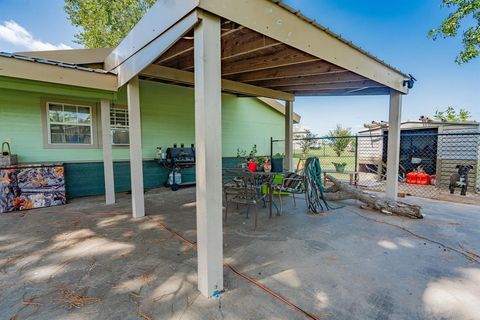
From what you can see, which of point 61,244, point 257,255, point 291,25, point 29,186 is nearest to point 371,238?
point 257,255

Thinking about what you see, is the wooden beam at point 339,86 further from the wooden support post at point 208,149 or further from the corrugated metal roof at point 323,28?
the wooden support post at point 208,149

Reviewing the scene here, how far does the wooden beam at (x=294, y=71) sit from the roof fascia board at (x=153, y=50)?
6.58 ft

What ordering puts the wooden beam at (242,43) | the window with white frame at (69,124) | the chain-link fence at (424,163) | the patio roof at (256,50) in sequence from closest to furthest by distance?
the patio roof at (256,50) → the wooden beam at (242,43) → the window with white frame at (69,124) → the chain-link fence at (424,163)

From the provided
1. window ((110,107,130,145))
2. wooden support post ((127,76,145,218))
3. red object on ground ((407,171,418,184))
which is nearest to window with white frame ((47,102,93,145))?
window ((110,107,130,145))

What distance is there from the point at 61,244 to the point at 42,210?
2.27 metres

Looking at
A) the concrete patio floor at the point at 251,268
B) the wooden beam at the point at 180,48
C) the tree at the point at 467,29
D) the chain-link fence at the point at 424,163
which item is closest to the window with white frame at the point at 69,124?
the concrete patio floor at the point at 251,268

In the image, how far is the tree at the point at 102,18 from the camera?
1368 cm

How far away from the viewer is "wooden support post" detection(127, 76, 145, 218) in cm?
392

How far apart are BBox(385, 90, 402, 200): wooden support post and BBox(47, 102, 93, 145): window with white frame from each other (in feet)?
22.5

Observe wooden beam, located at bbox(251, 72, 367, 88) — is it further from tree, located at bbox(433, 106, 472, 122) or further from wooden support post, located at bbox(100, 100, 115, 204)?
tree, located at bbox(433, 106, 472, 122)

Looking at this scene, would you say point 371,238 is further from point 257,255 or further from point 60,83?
point 60,83

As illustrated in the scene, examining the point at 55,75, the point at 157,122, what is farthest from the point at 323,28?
the point at 157,122

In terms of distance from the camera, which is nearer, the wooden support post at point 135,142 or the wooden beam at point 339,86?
the wooden support post at point 135,142

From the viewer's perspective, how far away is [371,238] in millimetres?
3158
